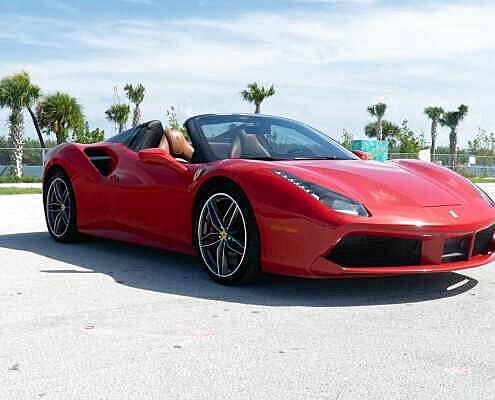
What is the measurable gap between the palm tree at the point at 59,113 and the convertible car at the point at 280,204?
3621 centimetres

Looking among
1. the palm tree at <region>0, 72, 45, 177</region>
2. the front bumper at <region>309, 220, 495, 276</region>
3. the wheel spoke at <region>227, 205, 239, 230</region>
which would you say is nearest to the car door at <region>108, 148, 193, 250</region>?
the wheel spoke at <region>227, 205, 239, 230</region>

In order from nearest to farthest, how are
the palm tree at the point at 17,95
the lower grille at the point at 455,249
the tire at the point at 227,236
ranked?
the lower grille at the point at 455,249
the tire at the point at 227,236
the palm tree at the point at 17,95

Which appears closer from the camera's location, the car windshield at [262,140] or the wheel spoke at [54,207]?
the car windshield at [262,140]

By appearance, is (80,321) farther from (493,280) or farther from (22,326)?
(493,280)

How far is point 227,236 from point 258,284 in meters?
0.39

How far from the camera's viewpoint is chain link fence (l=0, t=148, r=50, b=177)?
31.6 metres

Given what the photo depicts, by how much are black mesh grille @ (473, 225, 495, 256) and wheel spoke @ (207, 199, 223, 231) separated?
1.64 m

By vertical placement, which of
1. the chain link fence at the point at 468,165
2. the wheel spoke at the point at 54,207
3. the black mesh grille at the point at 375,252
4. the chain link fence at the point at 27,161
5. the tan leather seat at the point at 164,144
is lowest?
the chain link fence at the point at 27,161

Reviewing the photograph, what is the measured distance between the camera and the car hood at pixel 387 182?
456 cm

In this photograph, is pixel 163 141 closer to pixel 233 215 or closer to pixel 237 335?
pixel 233 215

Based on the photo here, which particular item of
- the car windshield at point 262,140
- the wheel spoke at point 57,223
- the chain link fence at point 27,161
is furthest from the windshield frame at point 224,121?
the chain link fence at point 27,161

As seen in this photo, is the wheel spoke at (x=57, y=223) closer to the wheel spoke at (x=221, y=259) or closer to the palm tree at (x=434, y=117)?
the wheel spoke at (x=221, y=259)

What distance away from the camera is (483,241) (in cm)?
489

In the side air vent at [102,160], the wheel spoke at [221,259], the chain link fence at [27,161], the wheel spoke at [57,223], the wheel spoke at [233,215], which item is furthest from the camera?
the chain link fence at [27,161]
